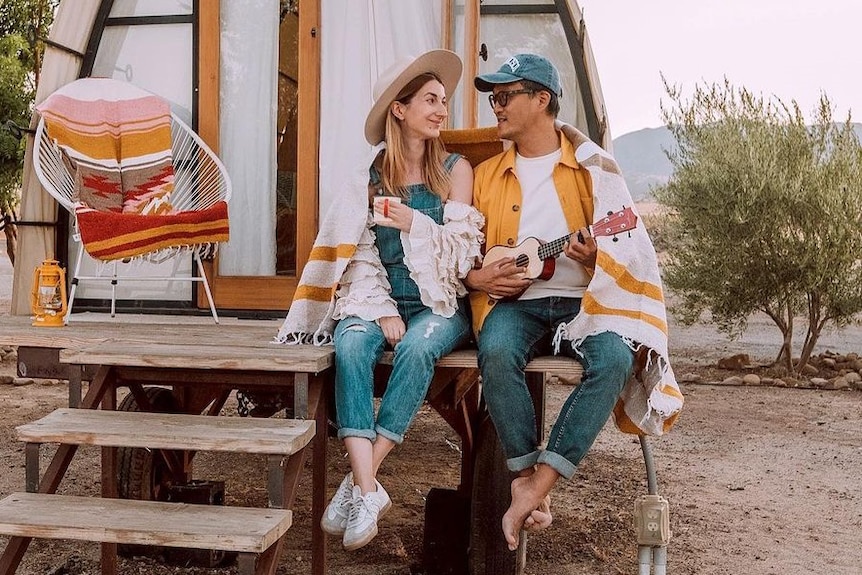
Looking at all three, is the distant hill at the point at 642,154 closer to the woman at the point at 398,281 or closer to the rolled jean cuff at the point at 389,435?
the woman at the point at 398,281

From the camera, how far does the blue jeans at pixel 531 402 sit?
317 cm

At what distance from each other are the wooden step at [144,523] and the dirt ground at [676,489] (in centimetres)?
124

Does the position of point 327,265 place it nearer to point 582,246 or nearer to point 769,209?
point 582,246

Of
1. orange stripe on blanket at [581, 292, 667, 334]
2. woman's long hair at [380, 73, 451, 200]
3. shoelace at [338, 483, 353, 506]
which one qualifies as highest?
woman's long hair at [380, 73, 451, 200]

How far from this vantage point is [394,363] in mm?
3326

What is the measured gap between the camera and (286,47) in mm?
5512

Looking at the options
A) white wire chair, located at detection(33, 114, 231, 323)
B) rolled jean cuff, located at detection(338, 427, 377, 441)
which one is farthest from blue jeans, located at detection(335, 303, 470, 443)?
white wire chair, located at detection(33, 114, 231, 323)

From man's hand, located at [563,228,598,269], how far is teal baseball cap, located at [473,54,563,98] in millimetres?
569

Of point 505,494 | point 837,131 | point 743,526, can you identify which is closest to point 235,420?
point 505,494

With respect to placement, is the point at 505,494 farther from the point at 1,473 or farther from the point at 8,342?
the point at 1,473

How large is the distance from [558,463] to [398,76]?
152cm

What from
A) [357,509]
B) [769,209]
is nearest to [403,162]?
[357,509]

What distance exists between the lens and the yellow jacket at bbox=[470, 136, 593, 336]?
11.5ft

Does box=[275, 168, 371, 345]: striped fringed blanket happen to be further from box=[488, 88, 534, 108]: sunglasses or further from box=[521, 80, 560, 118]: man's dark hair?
box=[521, 80, 560, 118]: man's dark hair
